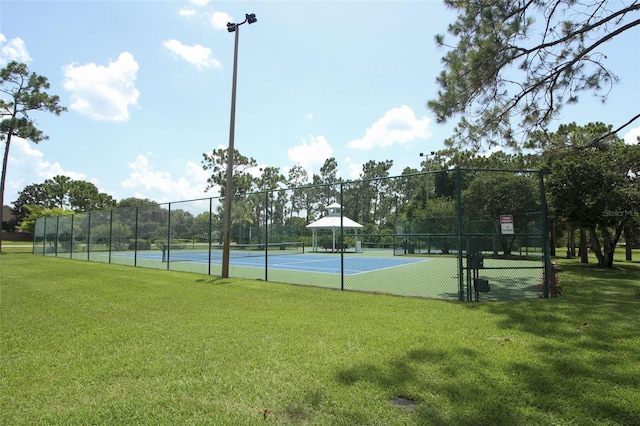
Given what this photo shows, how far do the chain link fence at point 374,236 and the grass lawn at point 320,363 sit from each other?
1871 mm

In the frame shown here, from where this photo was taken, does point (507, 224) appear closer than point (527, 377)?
No

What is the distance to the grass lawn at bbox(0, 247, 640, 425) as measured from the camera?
2.98m

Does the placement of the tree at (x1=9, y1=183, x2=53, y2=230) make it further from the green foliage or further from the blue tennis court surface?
the blue tennis court surface

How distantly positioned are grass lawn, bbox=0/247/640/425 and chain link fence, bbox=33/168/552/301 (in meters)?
1.87

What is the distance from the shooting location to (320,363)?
13.3 feet

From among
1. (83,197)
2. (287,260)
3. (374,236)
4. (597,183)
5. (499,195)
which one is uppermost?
(83,197)

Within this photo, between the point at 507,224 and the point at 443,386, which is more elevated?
the point at 507,224

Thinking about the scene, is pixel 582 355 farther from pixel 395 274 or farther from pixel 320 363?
pixel 395 274

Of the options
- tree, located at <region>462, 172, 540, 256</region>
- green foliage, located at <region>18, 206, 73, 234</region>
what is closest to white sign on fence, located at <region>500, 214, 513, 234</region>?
tree, located at <region>462, 172, 540, 256</region>

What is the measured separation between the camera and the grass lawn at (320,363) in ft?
9.77

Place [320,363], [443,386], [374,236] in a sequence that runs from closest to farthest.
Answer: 1. [443,386]
2. [320,363]
3. [374,236]

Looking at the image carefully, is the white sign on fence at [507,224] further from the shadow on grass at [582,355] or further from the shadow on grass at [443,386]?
the shadow on grass at [443,386]

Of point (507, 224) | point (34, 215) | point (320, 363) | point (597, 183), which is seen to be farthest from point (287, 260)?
point (34, 215)

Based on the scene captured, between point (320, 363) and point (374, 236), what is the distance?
786cm
